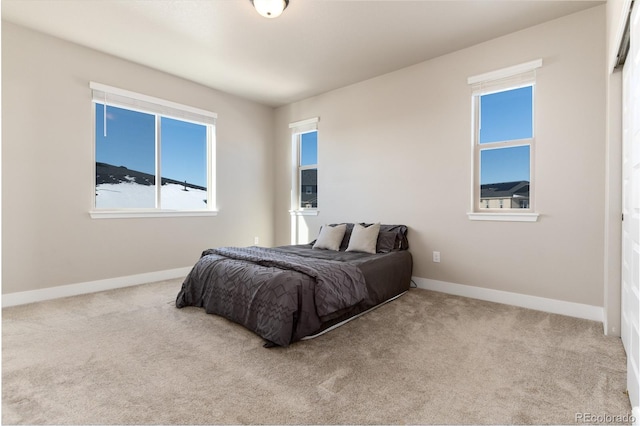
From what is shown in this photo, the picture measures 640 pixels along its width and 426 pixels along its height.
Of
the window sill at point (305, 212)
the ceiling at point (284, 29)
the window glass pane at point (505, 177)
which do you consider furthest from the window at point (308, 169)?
the window glass pane at point (505, 177)

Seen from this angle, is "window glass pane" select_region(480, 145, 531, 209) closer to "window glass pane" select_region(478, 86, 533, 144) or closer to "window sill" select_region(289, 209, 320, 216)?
"window glass pane" select_region(478, 86, 533, 144)

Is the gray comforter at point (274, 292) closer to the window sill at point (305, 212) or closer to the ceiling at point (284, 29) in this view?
the window sill at point (305, 212)

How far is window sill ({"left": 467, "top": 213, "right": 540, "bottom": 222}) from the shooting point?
324 centimetres

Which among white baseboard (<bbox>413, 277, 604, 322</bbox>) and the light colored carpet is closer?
the light colored carpet

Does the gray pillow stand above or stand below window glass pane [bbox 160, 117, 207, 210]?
below

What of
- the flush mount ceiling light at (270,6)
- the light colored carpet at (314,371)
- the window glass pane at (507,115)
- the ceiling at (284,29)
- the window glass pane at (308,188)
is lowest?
the light colored carpet at (314,371)

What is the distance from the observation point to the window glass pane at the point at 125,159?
3.96 m

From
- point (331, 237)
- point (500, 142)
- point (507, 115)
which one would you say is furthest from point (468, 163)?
point (331, 237)

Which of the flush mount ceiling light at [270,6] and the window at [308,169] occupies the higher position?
the flush mount ceiling light at [270,6]

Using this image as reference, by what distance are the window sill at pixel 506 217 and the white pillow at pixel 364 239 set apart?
1.03 meters

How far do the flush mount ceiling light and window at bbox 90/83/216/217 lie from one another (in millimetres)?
2140

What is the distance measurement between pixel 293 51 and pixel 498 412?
3627 mm

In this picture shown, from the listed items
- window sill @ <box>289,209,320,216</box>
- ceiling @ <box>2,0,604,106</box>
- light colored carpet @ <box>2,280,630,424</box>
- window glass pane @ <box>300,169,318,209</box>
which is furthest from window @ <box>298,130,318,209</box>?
light colored carpet @ <box>2,280,630,424</box>

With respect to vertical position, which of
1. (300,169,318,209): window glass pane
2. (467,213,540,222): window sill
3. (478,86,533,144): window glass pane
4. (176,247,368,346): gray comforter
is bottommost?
(176,247,368,346): gray comforter
